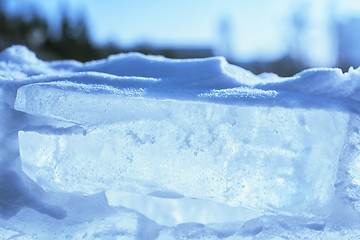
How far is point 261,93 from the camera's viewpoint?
2.50 feet

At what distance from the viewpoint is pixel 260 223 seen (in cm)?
79

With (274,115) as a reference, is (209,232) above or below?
below

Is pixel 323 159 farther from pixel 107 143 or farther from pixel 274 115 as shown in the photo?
pixel 107 143

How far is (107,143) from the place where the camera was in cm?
Answer: 82

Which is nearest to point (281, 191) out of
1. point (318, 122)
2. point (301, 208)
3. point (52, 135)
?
point (301, 208)

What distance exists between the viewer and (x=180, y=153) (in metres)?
0.79

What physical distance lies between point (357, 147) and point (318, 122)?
0.28ft

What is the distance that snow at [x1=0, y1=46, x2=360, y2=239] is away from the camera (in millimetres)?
762

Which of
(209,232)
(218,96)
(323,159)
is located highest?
(218,96)

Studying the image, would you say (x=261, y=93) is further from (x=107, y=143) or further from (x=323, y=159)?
(x=107, y=143)

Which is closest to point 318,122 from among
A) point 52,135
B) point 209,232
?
point 209,232

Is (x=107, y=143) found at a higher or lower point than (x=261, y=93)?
lower

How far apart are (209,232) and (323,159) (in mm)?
266

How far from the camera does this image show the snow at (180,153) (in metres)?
0.76
